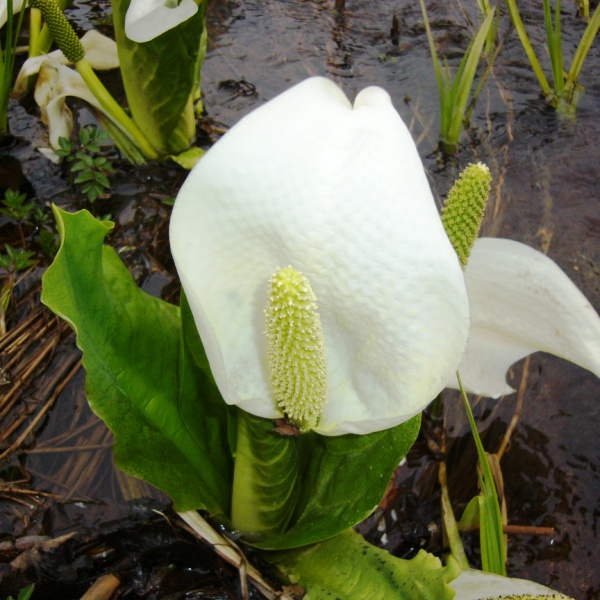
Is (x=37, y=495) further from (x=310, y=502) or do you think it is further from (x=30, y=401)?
(x=310, y=502)

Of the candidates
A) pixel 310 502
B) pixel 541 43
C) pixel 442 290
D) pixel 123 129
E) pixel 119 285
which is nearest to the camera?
pixel 442 290

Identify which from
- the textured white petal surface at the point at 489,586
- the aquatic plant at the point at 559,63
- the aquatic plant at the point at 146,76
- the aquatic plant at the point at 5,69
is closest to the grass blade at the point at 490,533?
the textured white petal surface at the point at 489,586

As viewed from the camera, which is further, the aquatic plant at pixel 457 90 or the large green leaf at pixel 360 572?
the aquatic plant at pixel 457 90

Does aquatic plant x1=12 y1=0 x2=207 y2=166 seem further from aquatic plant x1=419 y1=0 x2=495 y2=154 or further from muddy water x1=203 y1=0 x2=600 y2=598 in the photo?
aquatic plant x1=419 y1=0 x2=495 y2=154

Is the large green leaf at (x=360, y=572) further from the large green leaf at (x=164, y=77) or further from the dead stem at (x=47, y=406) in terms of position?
the large green leaf at (x=164, y=77)

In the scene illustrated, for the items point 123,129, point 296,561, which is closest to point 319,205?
point 296,561

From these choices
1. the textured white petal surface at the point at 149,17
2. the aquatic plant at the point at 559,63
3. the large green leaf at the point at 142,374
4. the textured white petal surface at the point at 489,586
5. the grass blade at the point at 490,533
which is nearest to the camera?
the large green leaf at the point at 142,374
